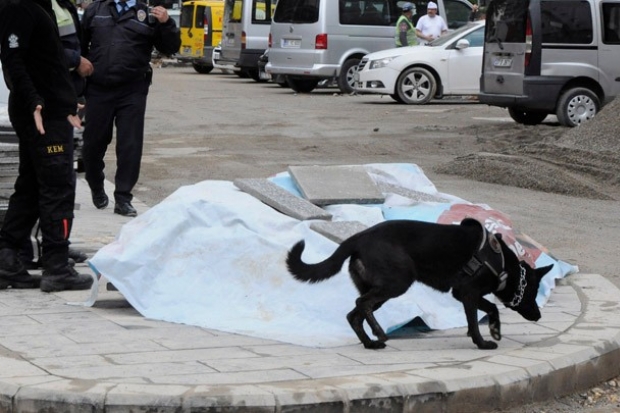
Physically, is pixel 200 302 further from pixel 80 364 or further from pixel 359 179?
pixel 359 179

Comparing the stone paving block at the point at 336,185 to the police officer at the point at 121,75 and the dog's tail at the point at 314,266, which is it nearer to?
the dog's tail at the point at 314,266

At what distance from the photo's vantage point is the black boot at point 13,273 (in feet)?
24.5

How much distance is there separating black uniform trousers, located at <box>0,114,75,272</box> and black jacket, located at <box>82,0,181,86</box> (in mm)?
3024

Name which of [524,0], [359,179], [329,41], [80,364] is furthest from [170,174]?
[329,41]

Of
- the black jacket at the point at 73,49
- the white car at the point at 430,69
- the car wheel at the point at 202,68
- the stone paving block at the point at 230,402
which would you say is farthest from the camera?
the car wheel at the point at 202,68

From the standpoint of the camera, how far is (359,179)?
27.3ft

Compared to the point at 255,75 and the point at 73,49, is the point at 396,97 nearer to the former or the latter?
the point at 255,75

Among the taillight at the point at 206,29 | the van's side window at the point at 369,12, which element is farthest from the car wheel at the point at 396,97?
the taillight at the point at 206,29

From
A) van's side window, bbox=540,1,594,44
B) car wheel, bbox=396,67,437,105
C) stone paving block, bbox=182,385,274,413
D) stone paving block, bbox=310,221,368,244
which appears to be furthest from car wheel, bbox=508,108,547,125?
stone paving block, bbox=182,385,274,413

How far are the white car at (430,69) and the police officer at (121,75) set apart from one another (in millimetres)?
13081

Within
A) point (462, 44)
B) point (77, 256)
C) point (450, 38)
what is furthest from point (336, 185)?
point (450, 38)

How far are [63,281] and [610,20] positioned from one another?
12286 mm

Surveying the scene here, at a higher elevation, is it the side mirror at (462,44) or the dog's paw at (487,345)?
the side mirror at (462,44)

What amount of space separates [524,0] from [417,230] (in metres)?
12.6
